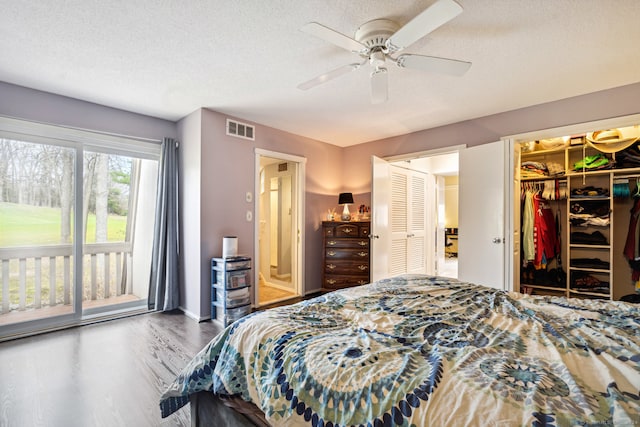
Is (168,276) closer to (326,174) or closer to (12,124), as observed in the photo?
(12,124)

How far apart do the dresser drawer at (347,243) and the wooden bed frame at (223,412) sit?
10.3ft

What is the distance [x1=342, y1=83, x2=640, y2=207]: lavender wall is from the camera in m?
2.87

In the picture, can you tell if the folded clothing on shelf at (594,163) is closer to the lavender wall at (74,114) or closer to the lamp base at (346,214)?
the lamp base at (346,214)

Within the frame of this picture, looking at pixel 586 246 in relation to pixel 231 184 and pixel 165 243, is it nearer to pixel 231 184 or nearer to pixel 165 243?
pixel 231 184

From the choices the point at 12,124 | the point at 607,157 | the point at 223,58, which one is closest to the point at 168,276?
the point at 12,124

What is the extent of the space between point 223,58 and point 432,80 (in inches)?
72.4

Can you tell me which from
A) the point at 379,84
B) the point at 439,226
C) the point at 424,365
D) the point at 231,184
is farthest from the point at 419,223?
the point at 424,365

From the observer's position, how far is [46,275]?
3.30 m

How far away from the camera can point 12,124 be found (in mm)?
2902

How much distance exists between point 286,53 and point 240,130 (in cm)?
174

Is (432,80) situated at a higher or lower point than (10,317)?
higher

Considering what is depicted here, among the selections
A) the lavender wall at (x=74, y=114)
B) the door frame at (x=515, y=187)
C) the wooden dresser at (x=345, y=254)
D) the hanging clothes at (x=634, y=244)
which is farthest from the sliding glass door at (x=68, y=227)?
the hanging clothes at (x=634, y=244)

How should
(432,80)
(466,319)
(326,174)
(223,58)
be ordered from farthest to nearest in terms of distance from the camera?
(326,174) → (432,80) → (223,58) → (466,319)

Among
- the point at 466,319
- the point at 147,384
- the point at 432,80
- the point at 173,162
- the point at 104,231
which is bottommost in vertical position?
the point at 147,384
